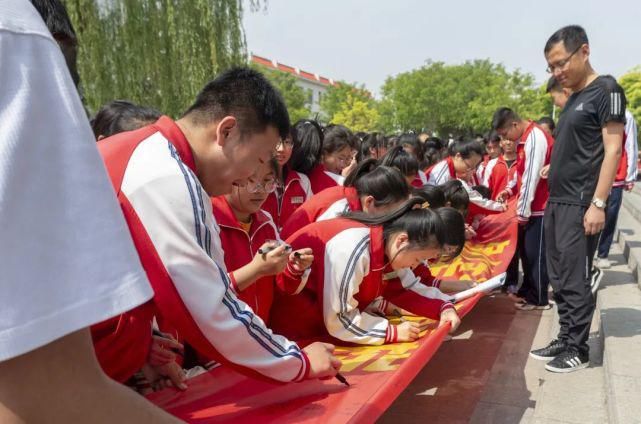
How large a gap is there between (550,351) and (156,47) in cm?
889

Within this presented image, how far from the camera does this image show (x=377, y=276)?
263 cm

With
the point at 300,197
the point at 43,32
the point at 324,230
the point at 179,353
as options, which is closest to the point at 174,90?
the point at 300,197

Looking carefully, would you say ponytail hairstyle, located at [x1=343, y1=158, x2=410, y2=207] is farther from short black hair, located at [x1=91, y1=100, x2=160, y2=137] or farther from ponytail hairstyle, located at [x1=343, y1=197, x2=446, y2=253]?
short black hair, located at [x1=91, y1=100, x2=160, y2=137]

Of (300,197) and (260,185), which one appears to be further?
(300,197)

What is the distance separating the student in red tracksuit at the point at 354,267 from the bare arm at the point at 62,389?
6.27 ft

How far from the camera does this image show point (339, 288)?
2.43 meters

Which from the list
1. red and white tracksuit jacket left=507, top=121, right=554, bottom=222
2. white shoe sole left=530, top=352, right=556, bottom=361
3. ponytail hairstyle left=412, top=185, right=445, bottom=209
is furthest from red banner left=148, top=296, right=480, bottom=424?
red and white tracksuit jacket left=507, top=121, right=554, bottom=222

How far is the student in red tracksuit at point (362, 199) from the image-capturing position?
313 centimetres

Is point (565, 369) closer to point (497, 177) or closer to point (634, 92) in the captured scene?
point (497, 177)

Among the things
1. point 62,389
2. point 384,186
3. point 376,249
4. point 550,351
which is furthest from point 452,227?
point 62,389

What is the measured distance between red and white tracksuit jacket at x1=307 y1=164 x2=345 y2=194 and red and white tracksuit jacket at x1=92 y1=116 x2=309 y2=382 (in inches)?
103

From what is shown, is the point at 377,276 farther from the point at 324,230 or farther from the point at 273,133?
the point at 273,133

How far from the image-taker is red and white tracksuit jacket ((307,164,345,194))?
400 cm

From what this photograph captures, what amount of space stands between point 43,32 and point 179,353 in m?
1.51
